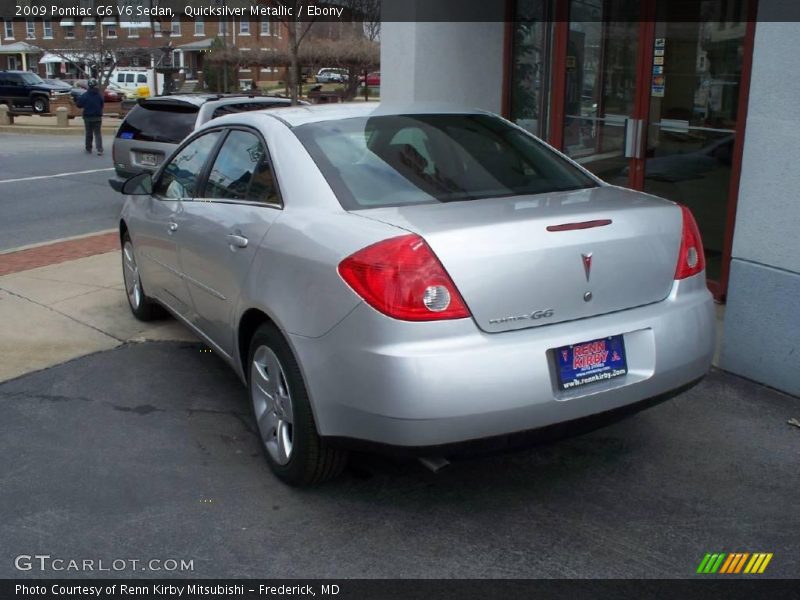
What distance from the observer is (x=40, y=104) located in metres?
36.1

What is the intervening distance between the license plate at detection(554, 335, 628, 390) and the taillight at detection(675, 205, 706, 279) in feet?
1.70

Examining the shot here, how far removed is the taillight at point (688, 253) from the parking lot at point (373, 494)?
0.96 metres

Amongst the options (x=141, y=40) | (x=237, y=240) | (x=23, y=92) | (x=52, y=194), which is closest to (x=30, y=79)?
(x=23, y=92)

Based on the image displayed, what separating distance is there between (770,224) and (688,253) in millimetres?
1392

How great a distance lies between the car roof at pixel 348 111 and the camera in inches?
170

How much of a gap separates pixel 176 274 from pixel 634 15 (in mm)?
4711

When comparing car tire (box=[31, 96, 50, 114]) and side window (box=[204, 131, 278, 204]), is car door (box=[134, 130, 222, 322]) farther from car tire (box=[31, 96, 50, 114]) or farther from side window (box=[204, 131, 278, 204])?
car tire (box=[31, 96, 50, 114])

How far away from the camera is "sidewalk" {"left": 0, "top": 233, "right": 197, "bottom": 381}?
5875 mm

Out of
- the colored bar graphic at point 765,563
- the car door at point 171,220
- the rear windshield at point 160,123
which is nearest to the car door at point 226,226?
the car door at point 171,220

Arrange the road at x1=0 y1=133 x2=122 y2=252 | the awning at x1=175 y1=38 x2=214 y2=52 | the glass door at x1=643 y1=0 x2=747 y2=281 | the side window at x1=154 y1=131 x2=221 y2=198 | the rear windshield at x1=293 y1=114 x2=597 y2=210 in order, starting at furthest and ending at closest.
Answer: the awning at x1=175 y1=38 x2=214 y2=52, the road at x1=0 y1=133 x2=122 y2=252, the glass door at x1=643 y1=0 x2=747 y2=281, the side window at x1=154 y1=131 x2=221 y2=198, the rear windshield at x1=293 y1=114 x2=597 y2=210

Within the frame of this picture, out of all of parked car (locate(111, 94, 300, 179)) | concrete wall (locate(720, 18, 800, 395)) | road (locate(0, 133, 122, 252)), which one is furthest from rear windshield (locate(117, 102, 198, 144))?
concrete wall (locate(720, 18, 800, 395))

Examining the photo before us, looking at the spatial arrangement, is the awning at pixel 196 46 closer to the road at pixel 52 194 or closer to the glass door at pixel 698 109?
the road at pixel 52 194
